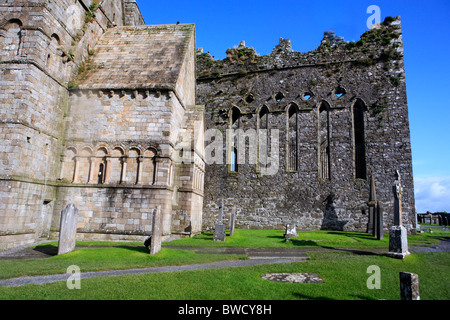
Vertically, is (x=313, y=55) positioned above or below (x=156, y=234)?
above

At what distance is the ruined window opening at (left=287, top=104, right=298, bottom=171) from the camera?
19.0 m

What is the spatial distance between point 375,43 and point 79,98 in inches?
698

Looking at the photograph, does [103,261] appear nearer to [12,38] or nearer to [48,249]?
[48,249]

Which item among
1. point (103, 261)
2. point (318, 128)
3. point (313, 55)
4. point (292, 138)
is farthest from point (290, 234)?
point (313, 55)

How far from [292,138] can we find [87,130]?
12.3 metres

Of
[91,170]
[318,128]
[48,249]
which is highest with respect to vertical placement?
[318,128]

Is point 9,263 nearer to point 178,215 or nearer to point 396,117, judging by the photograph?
point 178,215

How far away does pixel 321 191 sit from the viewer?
18.0 m

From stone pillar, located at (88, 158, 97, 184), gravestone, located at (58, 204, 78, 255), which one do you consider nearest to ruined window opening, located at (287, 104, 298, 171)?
stone pillar, located at (88, 158, 97, 184)

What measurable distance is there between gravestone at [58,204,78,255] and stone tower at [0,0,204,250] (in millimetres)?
2535

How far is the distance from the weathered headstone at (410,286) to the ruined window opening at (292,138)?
48.5ft

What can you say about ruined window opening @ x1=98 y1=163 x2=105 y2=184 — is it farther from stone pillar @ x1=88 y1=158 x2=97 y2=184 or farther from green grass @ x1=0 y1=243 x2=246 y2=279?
green grass @ x1=0 y1=243 x2=246 y2=279

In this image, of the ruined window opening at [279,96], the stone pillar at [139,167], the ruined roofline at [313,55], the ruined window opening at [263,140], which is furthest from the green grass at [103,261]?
the ruined roofline at [313,55]

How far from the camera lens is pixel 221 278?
20.9ft
